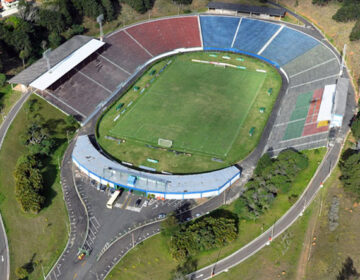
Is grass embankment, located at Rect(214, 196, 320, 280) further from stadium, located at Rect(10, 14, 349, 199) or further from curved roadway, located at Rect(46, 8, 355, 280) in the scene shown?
stadium, located at Rect(10, 14, 349, 199)

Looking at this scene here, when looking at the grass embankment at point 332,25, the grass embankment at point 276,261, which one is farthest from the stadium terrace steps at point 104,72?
the grass embankment at point 332,25

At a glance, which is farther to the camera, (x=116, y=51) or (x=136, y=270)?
(x=116, y=51)

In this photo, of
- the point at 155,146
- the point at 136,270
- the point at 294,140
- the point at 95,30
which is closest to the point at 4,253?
the point at 136,270

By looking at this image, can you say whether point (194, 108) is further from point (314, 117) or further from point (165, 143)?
point (314, 117)

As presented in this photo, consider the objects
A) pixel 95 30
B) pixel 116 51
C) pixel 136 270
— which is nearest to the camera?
pixel 136 270

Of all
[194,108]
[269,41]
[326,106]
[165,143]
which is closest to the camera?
[165,143]

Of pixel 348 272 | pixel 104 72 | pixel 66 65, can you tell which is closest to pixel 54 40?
pixel 66 65

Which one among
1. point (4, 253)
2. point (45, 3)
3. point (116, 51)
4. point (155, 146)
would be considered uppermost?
point (45, 3)

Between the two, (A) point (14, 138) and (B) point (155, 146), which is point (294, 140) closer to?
(B) point (155, 146)

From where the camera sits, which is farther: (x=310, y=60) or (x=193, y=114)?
(x=310, y=60)
